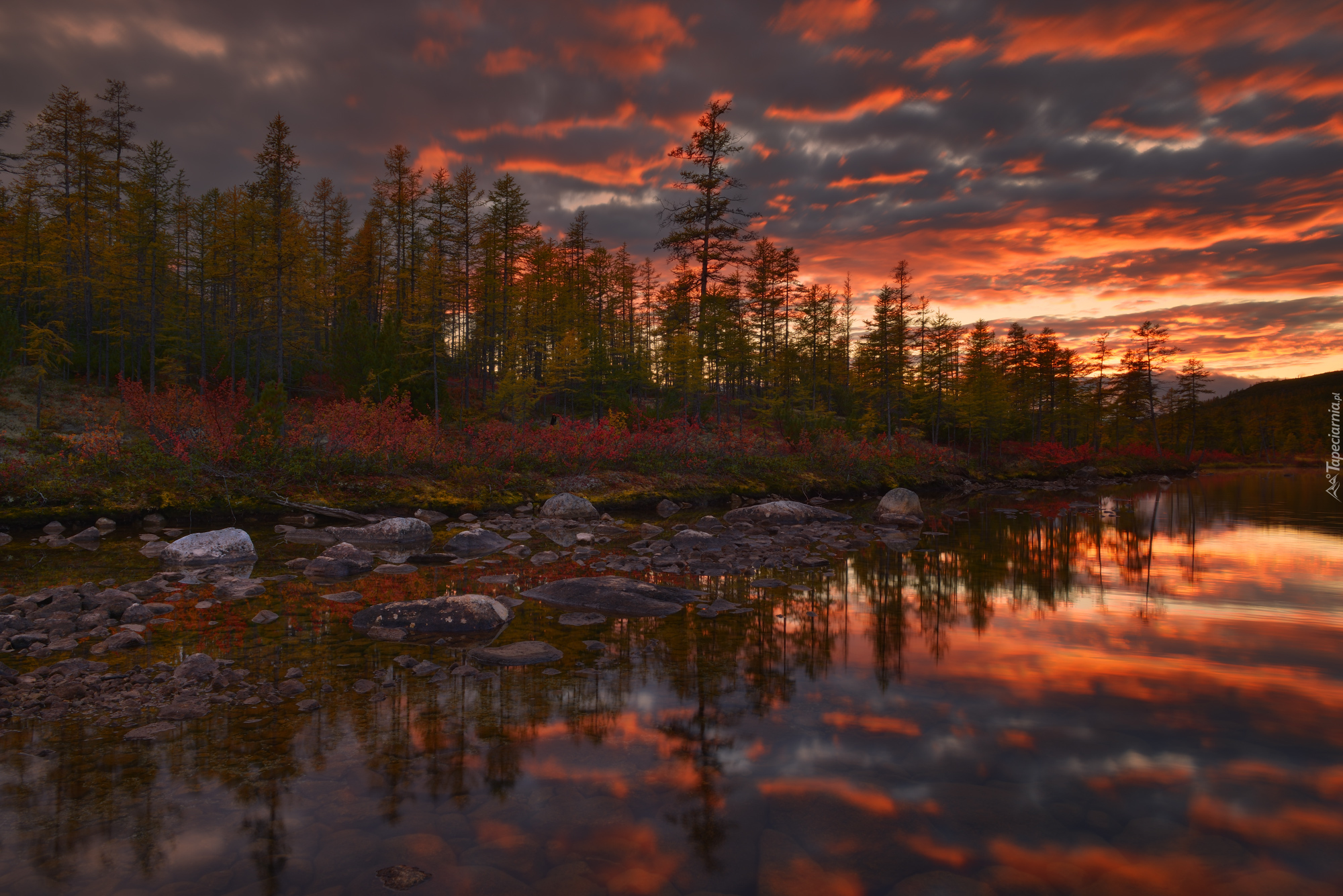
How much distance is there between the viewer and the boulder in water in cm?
2216

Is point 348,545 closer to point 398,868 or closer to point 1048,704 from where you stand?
point 398,868

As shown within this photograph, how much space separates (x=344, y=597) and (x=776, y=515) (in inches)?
530

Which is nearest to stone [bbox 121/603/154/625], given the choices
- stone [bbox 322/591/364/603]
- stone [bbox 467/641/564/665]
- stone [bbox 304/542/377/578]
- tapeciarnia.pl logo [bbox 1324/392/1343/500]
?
stone [bbox 322/591/364/603]

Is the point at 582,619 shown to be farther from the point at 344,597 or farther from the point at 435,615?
the point at 344,597

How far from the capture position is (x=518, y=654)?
6781 millimetres

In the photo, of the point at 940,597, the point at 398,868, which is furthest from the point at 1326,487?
the point at 398,868

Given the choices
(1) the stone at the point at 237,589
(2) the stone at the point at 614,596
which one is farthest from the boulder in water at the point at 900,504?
(1) the stone at the point at 237,589

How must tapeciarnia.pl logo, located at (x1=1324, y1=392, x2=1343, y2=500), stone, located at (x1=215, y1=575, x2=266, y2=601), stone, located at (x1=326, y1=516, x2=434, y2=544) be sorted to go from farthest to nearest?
tapeciarnia.pl logo, located at (x1=1324, y1=392, x2=1343, y2=500)
stone, located at (x1=326, y1=516, x2=434, y2=544)
stone, located at (x1=215, y1=575, x2=266, y2=601)

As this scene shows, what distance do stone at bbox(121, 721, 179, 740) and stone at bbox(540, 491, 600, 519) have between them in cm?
1449

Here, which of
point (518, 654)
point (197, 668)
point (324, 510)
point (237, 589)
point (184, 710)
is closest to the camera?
point (184, 710)

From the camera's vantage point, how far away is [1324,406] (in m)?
91.8

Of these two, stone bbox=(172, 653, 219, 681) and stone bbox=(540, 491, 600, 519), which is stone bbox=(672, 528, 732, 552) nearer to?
stone bbox=(540, 491, 600, 519)

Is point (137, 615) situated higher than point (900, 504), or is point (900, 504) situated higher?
point (900, 504)

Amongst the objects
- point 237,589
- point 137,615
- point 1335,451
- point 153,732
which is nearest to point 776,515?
point 237,589
